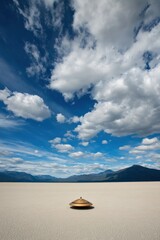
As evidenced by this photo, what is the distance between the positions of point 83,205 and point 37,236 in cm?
392

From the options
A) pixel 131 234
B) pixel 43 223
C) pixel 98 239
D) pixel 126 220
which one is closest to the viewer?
pixel 98 239

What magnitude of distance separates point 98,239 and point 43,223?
7.43 ft

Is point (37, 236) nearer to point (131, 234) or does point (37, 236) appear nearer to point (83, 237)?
point (83, 237)

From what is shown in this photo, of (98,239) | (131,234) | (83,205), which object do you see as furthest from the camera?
(83,205)

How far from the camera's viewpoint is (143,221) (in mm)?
6043

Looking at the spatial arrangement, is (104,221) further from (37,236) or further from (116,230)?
(37,236)

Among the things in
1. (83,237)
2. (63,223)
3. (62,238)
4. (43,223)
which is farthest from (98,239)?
(43,223)

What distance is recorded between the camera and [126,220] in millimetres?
6164

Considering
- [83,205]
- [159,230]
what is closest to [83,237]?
[159,230]

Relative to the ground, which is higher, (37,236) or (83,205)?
(83,205)

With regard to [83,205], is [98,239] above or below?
below

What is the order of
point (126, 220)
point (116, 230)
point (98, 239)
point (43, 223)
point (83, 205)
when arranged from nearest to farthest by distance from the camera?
point (98, 239)
point (116, 230)
point (43, 223)
point (126, 220)
point (83, 205)

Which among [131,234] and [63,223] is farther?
[63,223]

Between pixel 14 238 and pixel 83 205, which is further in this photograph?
pixel 83 205
